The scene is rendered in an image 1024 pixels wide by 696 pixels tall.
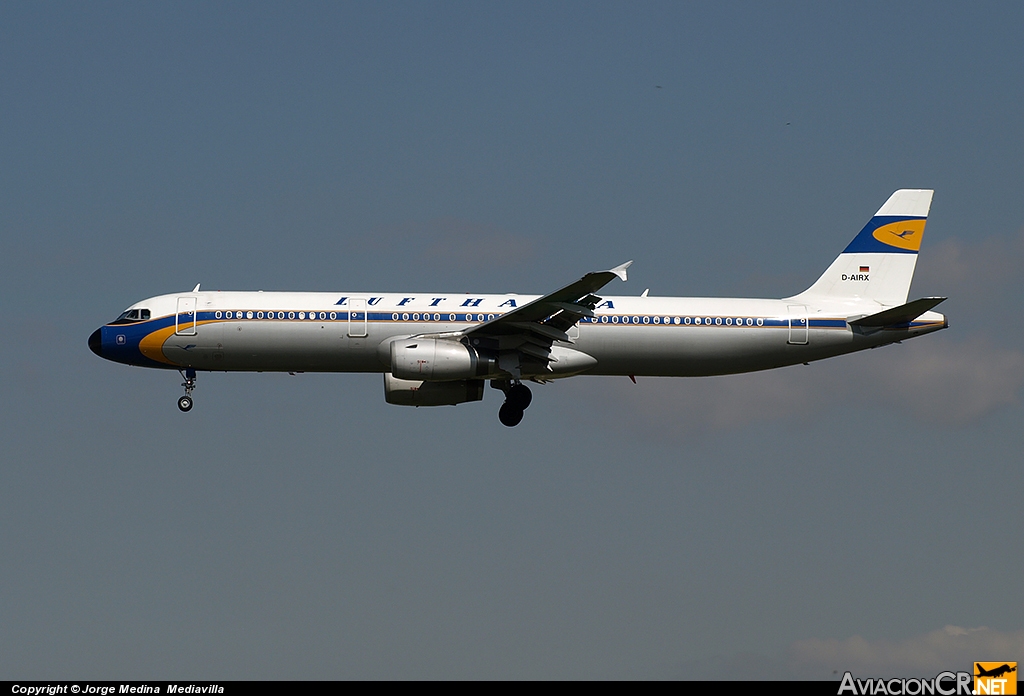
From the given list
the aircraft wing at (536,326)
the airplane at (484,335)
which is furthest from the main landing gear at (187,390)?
the aircraft wing at (536,326)

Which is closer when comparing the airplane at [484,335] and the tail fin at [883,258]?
the airplane at [484,335]

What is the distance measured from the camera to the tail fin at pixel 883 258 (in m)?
50.5

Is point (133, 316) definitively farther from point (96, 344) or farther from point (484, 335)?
point (484, 335)

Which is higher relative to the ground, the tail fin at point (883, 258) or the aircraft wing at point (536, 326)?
the tail fin at point (883, 258)

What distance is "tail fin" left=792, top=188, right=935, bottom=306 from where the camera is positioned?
1988 inches

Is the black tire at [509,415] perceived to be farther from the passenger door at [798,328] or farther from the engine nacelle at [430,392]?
the passenger door at [798,328]

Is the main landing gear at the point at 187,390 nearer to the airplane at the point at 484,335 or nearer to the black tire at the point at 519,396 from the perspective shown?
the airplane at the point at 484,335

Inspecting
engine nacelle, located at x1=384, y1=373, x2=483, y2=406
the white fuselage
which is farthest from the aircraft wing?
engine nacelle, located at x1=384, y1=373, x2=483, y2=406

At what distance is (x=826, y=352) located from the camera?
48.9 m

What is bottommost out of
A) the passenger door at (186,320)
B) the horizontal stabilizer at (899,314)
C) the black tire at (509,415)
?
the black tire at (509,415)

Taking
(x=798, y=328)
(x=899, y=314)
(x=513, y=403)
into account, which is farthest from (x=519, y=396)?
(x=899, y=314)

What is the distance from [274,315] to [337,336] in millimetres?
2102

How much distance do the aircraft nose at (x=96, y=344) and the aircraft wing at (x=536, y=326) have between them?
1194cm

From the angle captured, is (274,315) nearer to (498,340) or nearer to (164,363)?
(164,363)
